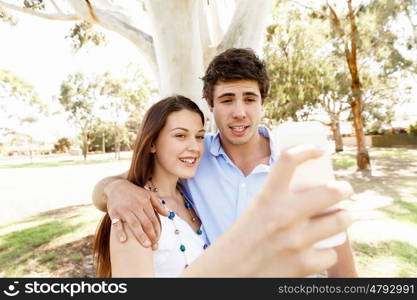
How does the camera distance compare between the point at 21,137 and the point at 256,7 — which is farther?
the point at 21,137

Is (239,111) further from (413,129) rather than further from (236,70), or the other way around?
(413,129)

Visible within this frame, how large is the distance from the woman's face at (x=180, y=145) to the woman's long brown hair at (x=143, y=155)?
31 millimetres

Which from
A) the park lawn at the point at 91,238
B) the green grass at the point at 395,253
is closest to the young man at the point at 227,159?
the park lawn at the point at 91,238

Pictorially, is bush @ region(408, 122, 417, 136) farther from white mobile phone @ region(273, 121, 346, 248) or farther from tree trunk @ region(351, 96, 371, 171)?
white mobile phone @ region(273, 121, 346, 248)

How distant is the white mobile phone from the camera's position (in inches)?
19.2

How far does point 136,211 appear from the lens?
1.17 metres

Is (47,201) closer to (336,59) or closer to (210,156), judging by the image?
(210,156)

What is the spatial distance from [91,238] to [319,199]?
18.3 ft

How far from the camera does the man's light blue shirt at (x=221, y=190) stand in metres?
1.53

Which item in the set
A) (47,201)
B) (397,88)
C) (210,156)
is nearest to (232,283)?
(210,156)

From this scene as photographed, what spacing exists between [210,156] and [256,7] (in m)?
2.26

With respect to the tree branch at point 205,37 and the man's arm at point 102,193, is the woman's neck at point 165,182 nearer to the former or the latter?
the man's arm at point 102,193

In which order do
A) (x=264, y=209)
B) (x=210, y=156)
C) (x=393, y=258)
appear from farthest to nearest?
(x=393, y=258) < (x=210, y=156) < (x=264, y=209)

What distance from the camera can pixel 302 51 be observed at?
516 inches
